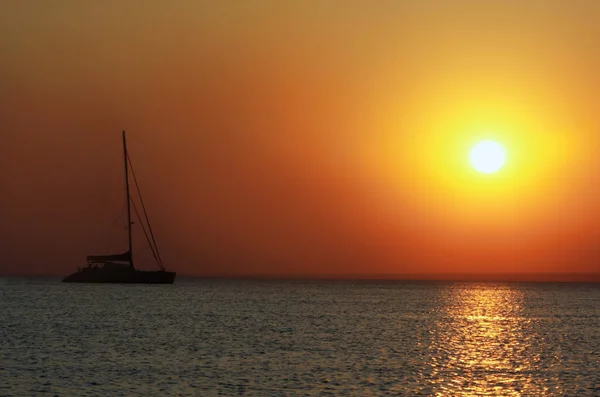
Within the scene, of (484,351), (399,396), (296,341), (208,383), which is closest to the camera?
(399,396)

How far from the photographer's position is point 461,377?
50.8 m

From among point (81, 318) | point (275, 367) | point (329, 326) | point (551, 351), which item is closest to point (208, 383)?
point (275, 367)

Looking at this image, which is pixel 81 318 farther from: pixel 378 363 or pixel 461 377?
pixel 461 377

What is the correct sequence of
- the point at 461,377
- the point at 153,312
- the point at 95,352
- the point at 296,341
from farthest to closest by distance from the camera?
the point at 153,312, the point at 296,341, the point at 95,352, the point at 461,377

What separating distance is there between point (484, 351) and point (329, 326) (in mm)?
28867

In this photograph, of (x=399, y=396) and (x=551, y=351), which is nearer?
(x=399, y=396)

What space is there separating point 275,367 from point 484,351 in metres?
20.4

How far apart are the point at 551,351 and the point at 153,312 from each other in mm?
66346

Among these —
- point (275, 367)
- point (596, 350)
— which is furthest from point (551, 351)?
point (275, 367)

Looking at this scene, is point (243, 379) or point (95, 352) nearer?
point (243, 379)

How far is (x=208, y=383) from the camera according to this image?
47.6 m

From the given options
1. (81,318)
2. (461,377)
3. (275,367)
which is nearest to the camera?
(461,377)

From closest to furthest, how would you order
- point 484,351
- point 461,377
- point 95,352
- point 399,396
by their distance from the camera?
point 399,396
point 461,377
point 95,352
point 484,351

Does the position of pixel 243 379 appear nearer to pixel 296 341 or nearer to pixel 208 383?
pixel 208 383
